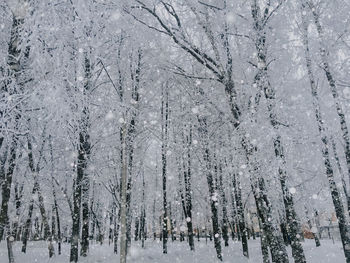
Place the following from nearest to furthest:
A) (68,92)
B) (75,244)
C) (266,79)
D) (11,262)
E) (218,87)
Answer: (68,92)
(266,79)
(11,262)
(75,244)
(218,87)

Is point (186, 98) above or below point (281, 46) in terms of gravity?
above

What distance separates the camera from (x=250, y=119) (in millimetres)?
6496

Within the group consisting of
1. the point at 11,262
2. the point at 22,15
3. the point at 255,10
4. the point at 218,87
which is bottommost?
the point at 11,262

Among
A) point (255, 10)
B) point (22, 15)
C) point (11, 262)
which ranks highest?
point (255, 10)

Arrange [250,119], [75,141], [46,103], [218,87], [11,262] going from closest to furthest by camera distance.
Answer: [46,103]
[75,141]
[250,119]
[11,262]
[218,87]

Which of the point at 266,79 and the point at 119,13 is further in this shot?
the point at 266,79

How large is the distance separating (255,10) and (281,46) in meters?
1.87

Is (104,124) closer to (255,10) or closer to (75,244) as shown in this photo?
(75,244)

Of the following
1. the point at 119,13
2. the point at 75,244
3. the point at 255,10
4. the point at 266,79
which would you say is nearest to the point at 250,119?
the point at 266,79

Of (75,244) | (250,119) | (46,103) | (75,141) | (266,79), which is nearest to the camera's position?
(46,103)

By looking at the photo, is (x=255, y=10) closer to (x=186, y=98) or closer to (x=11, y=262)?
(x=186, y=98)

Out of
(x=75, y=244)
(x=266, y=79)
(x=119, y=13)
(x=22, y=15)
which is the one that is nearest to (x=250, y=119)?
(x=266, y=79)

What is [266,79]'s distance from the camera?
7785mm

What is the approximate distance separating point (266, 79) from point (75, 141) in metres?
4.95
